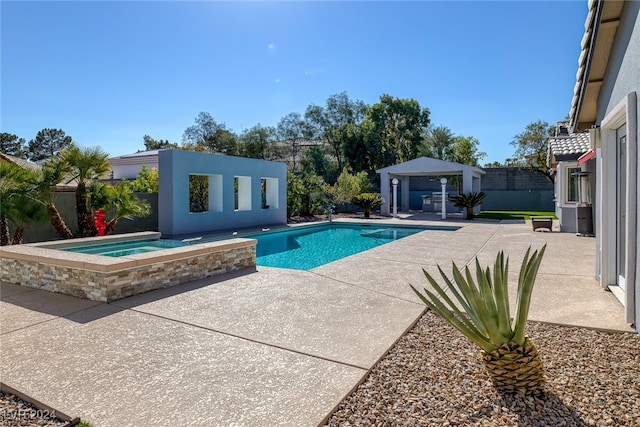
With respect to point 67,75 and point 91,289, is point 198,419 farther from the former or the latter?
point 67,75

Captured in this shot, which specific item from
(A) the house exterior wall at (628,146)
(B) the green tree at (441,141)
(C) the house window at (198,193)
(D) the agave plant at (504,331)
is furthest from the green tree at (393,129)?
(D) the agave plant at (504,331)

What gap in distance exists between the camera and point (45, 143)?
5025cm

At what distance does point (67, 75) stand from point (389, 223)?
15965 millimetres

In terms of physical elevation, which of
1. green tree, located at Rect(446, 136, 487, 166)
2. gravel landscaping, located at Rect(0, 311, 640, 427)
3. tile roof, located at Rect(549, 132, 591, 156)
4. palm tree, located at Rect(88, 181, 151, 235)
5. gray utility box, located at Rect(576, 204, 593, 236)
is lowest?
gravel landscaping, located at Rect(0, 311, 640, 427)

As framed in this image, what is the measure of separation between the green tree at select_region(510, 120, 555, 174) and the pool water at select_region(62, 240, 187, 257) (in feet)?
94.5

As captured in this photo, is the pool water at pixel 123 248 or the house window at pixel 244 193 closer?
the pool water at pixel 123 248

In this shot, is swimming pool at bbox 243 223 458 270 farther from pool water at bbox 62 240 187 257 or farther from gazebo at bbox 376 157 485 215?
gazebo at bbox 376 157 485 215

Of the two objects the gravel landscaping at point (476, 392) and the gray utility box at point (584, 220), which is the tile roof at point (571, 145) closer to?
the gray utility box at point (584, 220)

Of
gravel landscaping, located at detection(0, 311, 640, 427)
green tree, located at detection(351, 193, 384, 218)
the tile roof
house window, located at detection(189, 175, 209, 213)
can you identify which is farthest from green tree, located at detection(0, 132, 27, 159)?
gravel landscaping, located at detection(0, 311, 640, 427)

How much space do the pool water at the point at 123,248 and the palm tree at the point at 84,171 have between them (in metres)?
2.86

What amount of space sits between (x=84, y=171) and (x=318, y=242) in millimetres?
8531

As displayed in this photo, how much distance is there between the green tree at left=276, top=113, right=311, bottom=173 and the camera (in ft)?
126

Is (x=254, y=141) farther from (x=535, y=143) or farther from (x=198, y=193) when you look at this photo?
(x=535, y=143)

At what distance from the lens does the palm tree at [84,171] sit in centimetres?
1098
